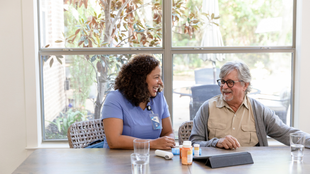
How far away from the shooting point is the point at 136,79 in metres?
2.41

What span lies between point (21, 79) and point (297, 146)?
255 centimetres

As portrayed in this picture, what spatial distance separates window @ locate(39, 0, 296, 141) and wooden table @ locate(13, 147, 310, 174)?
1.31 m

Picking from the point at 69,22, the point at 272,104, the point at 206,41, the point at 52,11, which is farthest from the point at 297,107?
the point at 52,11

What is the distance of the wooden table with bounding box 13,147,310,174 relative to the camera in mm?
1630

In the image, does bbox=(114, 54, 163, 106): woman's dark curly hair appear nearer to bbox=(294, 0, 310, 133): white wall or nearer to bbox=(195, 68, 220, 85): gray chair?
bbox=(195, 68, 220, 85): gray chair

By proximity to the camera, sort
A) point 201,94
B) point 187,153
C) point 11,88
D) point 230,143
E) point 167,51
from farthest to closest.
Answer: point 201,94 < point 167,51 < point 11,88 < point 230,143 < point 187,153

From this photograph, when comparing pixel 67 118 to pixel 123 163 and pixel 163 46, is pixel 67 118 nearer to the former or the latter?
pixel 163 46

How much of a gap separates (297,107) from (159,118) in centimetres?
168

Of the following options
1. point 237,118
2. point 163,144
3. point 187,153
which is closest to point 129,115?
point 163,144

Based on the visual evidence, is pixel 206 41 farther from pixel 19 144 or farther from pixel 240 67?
pixel 19 144

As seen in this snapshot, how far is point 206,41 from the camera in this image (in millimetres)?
3240

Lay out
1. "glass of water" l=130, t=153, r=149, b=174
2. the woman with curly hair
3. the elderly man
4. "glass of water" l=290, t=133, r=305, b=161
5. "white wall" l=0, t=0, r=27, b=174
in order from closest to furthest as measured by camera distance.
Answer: "glass of water" l=130, t=153, r=149, b=174 → "glass of water" l=290, t=133, r=305, b=161 → the woman with curly hair → the elderly man → "white wall" l=0, t=0, r=27, b=174

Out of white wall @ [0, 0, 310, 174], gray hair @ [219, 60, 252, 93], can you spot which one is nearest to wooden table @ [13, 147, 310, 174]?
gray hair @ [219, 60, 252, 93]

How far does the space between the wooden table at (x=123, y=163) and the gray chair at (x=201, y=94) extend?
1316mm
